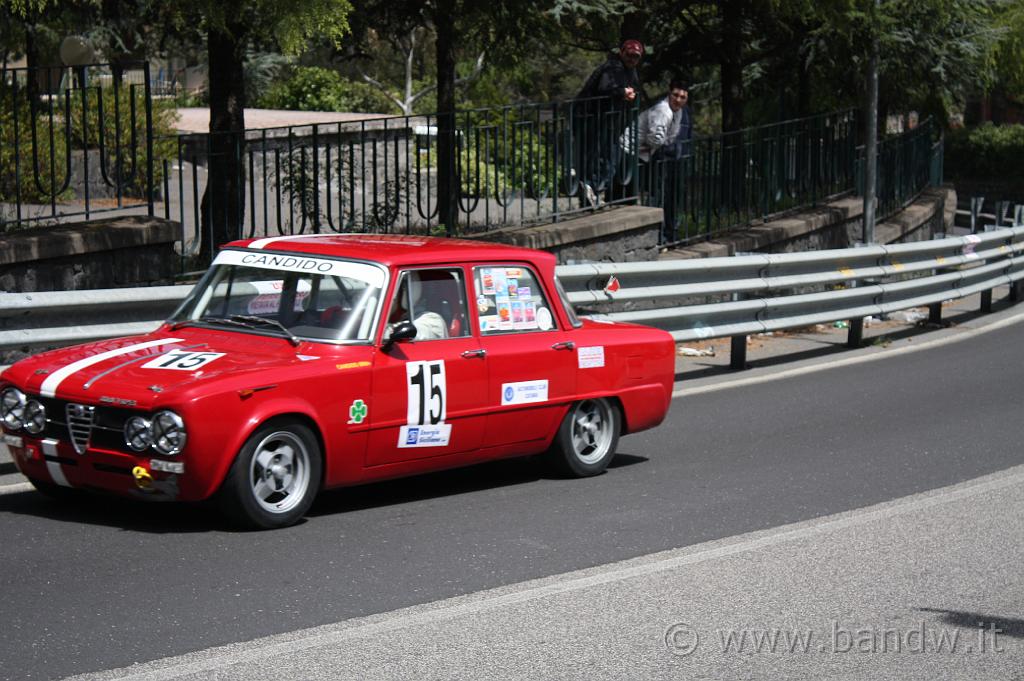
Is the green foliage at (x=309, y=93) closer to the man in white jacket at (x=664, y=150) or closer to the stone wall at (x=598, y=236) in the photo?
the man in white jacket at (x=664, y=150)

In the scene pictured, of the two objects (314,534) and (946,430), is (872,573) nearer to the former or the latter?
(314,534)

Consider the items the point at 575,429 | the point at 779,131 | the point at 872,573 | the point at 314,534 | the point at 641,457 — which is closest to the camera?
the point at 872,573

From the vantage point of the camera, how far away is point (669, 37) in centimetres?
2308

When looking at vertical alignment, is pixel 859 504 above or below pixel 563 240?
below

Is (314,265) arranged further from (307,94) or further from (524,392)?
(307,94)

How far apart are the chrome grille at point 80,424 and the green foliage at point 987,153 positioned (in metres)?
48.9

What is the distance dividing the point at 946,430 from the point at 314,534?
5.18 m

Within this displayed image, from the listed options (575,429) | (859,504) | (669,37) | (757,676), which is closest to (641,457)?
(575,429)

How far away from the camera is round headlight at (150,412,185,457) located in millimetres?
6680

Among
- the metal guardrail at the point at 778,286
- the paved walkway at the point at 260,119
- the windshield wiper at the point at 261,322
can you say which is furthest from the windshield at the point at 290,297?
the paved walkway at the point at 260,119

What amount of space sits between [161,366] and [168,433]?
485 mm

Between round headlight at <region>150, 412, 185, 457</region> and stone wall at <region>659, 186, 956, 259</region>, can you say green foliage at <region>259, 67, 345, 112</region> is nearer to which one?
stone wall at <region>659, 186, 956, 259</region>

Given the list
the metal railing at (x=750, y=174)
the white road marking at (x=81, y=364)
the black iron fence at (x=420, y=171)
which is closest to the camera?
the white road marking at (x=81, y=364)

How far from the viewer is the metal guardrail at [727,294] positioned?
8977 mm
